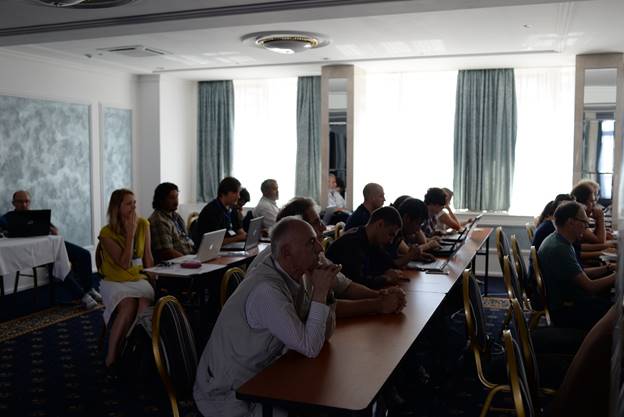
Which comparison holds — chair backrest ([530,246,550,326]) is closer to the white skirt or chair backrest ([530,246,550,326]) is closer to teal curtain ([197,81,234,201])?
the white skirt

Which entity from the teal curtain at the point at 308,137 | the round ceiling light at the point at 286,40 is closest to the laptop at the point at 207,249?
the round ceiling light at the point at 286,40

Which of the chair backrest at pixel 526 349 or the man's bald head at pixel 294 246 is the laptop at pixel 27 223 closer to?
the man's bald head at pixel 294 246

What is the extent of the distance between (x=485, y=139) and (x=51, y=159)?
18.6ft

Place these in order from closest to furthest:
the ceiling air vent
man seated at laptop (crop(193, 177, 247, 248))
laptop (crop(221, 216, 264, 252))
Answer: laptop (crop(221, 216, 264, 252))
man seated at laptop (crop(193, 177, 247, 248))
the ceiling air vent

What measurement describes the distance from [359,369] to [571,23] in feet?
15.6

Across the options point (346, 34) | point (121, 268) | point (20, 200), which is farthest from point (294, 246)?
point (20, 200)

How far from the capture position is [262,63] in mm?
8320

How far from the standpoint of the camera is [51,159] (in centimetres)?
780

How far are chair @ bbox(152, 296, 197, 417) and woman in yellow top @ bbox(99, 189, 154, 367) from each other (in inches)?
77.9

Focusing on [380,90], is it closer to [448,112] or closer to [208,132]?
[448,112]

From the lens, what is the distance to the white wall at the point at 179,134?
372 inches

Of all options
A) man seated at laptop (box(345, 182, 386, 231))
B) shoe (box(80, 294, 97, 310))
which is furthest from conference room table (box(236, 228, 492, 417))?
shoe (box(80, 294, 97, 310))

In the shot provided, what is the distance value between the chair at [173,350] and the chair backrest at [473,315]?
1307 mm

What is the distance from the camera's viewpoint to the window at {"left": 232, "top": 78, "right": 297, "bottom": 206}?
9.66 meters
